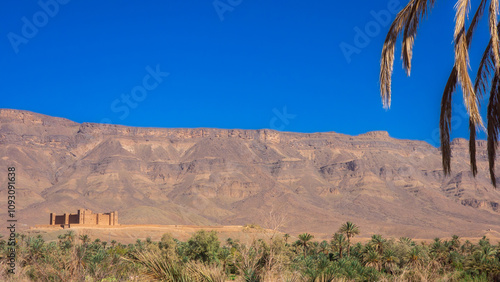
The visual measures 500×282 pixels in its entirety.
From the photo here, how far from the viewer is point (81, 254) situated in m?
10.7

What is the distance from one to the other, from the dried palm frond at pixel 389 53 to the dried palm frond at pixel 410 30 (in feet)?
0.29

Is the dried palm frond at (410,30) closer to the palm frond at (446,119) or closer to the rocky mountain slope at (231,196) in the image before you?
the palm frond at (446,119)

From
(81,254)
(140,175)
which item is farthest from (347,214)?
(81,254)

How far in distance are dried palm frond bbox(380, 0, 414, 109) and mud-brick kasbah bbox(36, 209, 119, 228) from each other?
3480 inches

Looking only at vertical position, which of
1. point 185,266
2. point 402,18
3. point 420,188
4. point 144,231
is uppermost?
point 420,188

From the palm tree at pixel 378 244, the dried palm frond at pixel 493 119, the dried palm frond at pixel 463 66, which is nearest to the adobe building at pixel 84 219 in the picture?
the palm tree at pixel 378 244

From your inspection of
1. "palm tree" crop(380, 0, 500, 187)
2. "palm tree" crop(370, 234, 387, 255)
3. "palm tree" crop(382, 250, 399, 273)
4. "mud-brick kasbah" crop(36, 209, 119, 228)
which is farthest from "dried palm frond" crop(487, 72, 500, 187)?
"mud-brick kasbah" crop(36, 209, 119, 228)

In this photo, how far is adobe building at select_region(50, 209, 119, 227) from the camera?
91.7 metres

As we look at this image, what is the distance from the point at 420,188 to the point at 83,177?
117435mm

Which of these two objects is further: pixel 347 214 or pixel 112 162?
pixel 112 162

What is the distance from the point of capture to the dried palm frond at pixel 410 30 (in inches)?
299

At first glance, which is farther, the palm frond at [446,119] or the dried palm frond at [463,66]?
the palm frond at [446,119]

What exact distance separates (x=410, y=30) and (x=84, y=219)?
298ft

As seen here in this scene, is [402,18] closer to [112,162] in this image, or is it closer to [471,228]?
[471,228]
